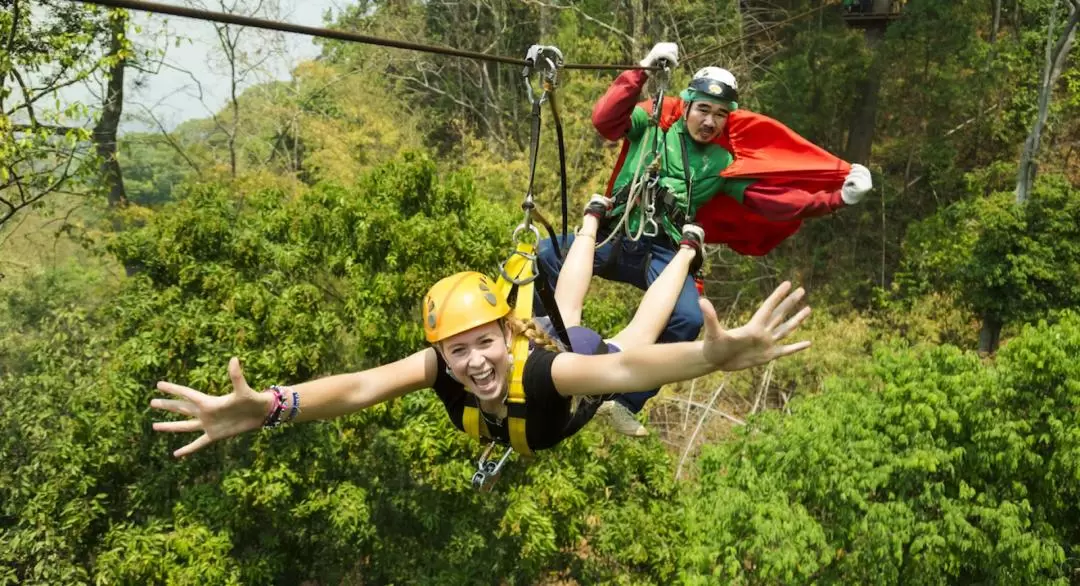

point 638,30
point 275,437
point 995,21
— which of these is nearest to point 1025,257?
point 995,21

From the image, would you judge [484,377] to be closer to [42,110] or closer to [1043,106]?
[42,110]

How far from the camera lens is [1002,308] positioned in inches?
613

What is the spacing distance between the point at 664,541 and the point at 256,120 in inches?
766

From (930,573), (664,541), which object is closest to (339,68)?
(664,541)

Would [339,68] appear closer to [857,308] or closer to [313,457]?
[857,308]

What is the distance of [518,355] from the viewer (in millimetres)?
2873

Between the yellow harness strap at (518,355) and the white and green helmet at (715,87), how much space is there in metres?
1.33

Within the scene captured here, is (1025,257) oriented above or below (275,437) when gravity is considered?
below

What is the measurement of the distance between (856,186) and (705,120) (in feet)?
2.31

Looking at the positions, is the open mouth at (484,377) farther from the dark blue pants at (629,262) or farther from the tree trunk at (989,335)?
the tree trunk at (989,335)

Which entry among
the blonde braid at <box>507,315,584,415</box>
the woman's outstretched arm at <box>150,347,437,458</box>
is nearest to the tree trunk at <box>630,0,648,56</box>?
the blonde braid at <box>507,315,584,415</box>

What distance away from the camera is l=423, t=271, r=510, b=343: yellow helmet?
2.81 m

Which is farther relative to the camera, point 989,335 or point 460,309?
point 989,335

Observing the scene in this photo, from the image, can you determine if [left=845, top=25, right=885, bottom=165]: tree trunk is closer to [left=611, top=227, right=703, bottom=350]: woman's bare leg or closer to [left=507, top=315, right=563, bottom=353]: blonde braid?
[left=611, top=227, right=703, bottom=350]: woman's bare leg
